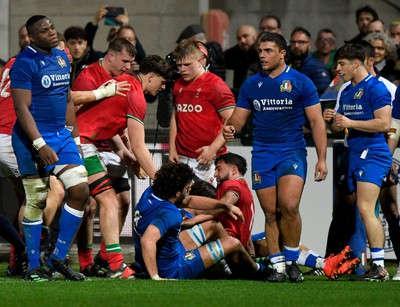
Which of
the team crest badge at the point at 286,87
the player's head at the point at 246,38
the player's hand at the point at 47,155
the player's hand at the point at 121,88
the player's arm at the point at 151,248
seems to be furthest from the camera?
the player's head at the point at 246,38

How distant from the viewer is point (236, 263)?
41.0ft

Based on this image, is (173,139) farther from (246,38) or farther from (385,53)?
(246,38)

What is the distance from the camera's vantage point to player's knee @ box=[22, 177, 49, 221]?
11461 millimetres

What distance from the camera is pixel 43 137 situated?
1138 cm

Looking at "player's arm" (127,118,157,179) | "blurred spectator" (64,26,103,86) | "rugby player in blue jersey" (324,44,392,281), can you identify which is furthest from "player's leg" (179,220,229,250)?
"blurred spectator" (64,26,103,86)

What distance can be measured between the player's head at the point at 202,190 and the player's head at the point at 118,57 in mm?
1409

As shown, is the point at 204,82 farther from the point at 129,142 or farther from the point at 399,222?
the point at 399,222

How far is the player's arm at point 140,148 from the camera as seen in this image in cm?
1273

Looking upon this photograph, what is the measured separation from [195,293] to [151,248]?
1395 millimetres

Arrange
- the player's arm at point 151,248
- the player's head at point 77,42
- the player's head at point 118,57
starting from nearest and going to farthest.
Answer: the player's arm at point 151,248 < the player's head at point 118,57 < the player's head at point 77,42

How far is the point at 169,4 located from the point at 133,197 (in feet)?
19.0

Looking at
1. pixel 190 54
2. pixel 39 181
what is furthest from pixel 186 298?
pixel 190 54

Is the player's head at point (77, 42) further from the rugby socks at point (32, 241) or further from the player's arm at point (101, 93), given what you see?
the rugby socks at point (32, 241)

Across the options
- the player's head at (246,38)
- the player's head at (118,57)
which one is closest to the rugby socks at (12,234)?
the player's head at (118,57)
